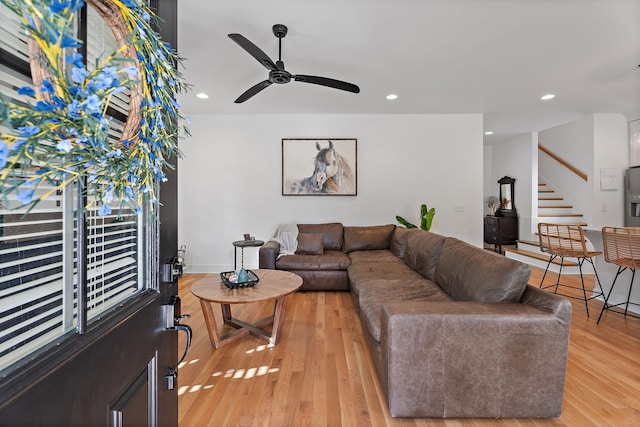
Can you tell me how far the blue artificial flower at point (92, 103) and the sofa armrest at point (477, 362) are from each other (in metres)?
1.47

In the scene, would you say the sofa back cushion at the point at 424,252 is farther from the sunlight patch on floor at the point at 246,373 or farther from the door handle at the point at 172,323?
the door handle at the point at 172,323

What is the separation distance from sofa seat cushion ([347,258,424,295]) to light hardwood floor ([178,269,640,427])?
16.1 inches

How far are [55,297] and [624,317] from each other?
430 cm

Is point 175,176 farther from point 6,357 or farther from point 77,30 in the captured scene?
point 6,357

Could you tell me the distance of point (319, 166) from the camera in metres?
4.69

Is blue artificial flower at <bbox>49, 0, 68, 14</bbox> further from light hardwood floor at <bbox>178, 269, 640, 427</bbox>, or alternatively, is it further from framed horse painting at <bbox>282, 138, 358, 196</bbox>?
framed horse painting at <bbox>282, 138, 358, 196</bbox>

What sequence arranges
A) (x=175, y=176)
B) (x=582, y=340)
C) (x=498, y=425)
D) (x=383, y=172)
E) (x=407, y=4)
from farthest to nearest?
1. (x=383, y=172)
2. (x=582, y=340)
3. (x=407, y=4)
4. (x=498, y=425)
5. (x=175, y=176)

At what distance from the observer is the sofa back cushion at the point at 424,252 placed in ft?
8.76

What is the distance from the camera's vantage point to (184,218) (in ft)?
15.6

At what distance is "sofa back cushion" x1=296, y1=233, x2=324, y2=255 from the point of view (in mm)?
3941

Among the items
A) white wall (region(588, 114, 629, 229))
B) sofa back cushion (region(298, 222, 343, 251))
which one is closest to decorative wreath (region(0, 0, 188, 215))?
sofa back cushion (region(298, 222, 343, 251))

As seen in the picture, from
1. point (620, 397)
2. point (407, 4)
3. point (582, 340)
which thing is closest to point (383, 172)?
point (407, 4)

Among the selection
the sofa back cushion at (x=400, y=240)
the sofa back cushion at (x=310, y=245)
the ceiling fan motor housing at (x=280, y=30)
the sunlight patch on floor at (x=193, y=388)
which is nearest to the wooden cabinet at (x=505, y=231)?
the sofa back cushion at (x=400, y=240)

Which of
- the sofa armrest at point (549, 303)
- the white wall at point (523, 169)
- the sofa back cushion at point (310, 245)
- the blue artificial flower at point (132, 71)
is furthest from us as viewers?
the white wall at point (523, 169)
